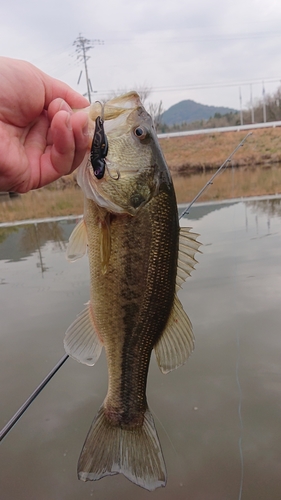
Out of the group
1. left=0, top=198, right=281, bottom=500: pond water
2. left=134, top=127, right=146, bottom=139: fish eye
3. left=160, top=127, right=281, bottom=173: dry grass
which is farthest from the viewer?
left=160, top=127, right=281, bottom=173: dry grass

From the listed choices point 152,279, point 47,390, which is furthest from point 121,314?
point 47,390

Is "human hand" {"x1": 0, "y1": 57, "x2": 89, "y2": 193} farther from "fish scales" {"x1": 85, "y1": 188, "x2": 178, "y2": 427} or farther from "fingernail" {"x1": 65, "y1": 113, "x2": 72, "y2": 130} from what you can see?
"fish scales" {"x1": 85, "y1": 188, "x2": 178, "y2": 427}

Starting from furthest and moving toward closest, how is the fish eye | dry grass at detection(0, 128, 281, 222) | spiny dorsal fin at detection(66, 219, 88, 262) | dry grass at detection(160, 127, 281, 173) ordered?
1. dry grass at detection(160, 127, 281, 173)
2. dry grass at detection(0, 128, 281, 222)
3. spiny dorsal fin at detection(66, 219, 88, 262)
4. the fish eye

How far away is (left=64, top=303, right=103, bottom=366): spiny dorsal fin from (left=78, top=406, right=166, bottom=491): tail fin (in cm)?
33

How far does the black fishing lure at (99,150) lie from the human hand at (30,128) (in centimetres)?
11

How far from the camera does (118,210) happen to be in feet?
5.08

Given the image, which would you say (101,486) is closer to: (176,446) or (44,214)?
(176,446)

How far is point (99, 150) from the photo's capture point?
152 cm

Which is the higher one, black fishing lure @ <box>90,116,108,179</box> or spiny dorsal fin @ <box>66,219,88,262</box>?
black fishing lure @ <box>90,116,108,179</box>

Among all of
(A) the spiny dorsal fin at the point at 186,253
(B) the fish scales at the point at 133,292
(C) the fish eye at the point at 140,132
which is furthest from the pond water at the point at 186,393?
(C) the fish eye at the point at 140,132

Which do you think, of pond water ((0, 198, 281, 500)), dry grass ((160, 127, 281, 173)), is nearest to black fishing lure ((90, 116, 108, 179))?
pond water ((0, 198, 281, 500))

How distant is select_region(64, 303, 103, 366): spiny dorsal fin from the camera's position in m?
1.73

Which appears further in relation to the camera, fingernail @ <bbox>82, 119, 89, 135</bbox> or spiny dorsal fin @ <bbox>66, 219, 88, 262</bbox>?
spiny dorsal fin @ <bbox>66, 219, 88, 262</bbox>

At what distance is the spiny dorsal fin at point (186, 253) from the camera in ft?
5.66
